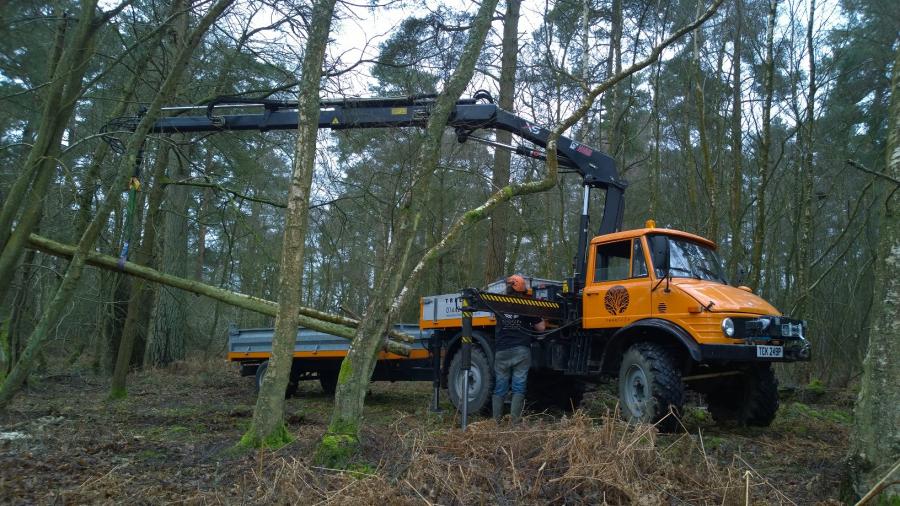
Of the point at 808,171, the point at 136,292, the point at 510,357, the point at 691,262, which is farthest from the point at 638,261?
the point at 136,292

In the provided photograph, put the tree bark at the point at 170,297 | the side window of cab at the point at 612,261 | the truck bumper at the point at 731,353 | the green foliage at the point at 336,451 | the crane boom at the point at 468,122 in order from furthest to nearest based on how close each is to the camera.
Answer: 1. the tree bark at the point at 170,297
2. the crane boom at the point at 468,122
3. the side window of cab at the point at 612,261
4. the truck bumper at the point at 731,353
5. the green foliage at the point at 336,451

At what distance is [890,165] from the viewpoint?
4.79 metres

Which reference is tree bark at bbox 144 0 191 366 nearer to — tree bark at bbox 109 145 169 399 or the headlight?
tree bark at bbox 109 145 169 399

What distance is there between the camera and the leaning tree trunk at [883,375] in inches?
178

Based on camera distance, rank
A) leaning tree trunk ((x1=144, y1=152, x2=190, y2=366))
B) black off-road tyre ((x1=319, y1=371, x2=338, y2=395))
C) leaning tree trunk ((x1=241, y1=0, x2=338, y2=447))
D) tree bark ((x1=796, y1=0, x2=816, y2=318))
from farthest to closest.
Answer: leaning tree trunk ((x1=144, y1=152, x2=190, y2=366)) → black off-road tyre ((x1=319, y1=371, x2=338, y2=395)) → tree bark ((x1=796, y1=0, x2=816, y2=318)) → leaning tree trunk ((x1=241, y1=0, x2=338, y2=447))

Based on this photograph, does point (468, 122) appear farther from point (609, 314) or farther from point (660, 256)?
point (660, 256)

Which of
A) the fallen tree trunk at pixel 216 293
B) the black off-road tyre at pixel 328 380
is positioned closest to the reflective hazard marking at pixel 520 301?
the fallen tree trunk at pixel 216 293

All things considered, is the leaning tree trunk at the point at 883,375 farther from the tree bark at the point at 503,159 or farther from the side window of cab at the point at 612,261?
the tree bark at the point at 503,159

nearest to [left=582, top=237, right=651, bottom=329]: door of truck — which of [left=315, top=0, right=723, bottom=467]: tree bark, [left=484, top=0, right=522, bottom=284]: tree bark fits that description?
[left=315, top=0, right=723, bottom=467]: tree bark

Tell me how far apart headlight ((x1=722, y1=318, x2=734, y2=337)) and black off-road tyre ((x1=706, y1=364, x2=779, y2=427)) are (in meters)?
1.19

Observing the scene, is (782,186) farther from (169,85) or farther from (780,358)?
(169,85)

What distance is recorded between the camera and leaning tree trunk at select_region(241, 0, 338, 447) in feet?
21.2

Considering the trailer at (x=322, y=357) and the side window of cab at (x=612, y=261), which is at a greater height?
the side window of cab at (x=612, y=261)

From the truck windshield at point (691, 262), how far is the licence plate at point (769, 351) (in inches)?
52.5
